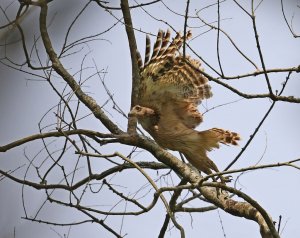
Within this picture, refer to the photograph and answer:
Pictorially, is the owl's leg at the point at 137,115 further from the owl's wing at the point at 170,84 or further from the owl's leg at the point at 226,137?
the owl's leg at the point at 226,137

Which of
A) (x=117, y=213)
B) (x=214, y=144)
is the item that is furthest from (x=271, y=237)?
(x=214, y=144)

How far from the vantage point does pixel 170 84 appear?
14.0 feet

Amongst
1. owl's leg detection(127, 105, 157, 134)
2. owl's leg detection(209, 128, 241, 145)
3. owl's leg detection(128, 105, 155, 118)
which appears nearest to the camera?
owl's leg detection(127, 105, 157, 134)

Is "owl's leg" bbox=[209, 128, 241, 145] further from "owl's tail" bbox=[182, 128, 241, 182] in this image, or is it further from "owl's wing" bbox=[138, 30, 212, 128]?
"owl's wing" bbox=[138, 30, 212, 128]

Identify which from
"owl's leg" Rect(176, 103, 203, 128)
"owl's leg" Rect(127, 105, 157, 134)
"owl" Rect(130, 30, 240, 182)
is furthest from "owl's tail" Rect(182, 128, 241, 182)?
"owl's leg" Rect(127, 105, 157, 134)

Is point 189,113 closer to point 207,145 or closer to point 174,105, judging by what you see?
point 174,105

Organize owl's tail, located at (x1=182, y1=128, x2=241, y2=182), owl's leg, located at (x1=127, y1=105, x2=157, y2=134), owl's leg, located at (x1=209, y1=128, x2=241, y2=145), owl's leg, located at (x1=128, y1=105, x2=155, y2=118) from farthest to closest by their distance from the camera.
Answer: owl's leg, located at (x1=209, y1=128, x2=241, y2=145) → owl's tail, located at (x1=182, y1=128, x2=241, y2=182) → owl's leg, located at (x1=128, y1=105, x2=155, y2=118) → owl's leg, located at (x1=127, y1=105, x2=157, y2=134)

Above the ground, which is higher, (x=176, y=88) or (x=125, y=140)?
(x=176, y=88)

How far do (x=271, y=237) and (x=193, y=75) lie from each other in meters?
1.96

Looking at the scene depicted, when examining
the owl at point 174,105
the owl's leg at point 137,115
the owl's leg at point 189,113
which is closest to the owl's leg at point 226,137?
the owl at point 174,105

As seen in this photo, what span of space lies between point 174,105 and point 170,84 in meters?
0.18

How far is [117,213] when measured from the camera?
10.0 ft

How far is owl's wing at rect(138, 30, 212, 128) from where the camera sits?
13.7 ft

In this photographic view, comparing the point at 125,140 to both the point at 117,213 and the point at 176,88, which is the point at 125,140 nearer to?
the point at 117,213
